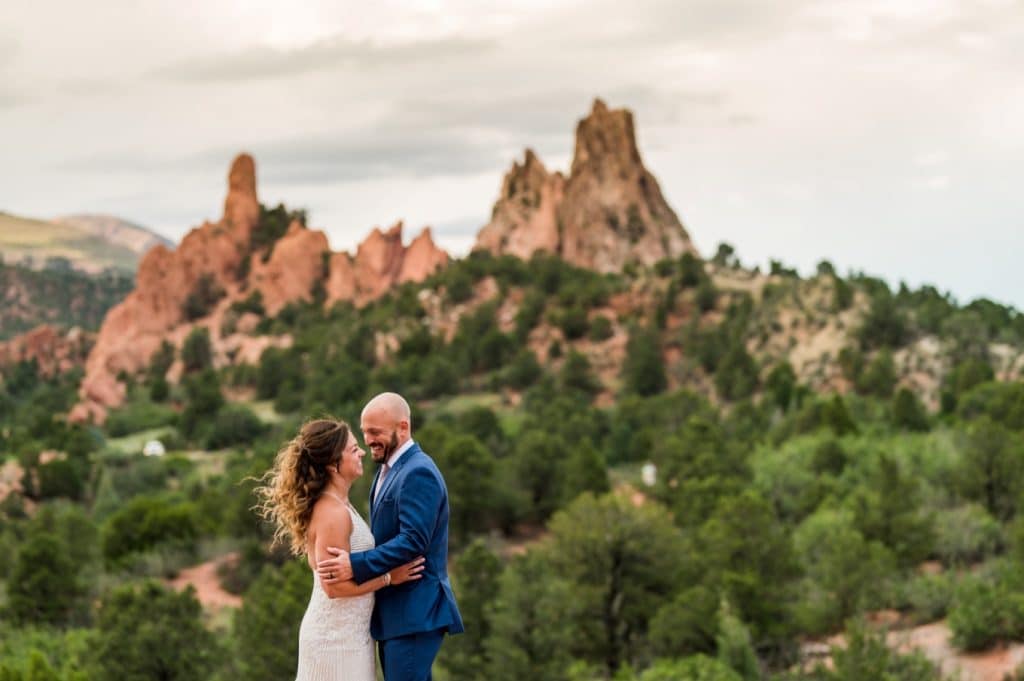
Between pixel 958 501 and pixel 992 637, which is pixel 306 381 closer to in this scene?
pixel 958 501

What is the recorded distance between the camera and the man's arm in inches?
239

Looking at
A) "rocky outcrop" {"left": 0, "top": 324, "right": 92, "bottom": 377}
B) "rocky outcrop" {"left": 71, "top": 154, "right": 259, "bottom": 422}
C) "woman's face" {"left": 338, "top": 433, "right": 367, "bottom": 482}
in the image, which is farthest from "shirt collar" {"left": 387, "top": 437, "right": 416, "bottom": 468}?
"rocky outcrop" {"left": 0, "top": 324, "right": 92, "bottom": 377}

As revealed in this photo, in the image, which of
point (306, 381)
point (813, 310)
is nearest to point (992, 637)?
point (813, 310)

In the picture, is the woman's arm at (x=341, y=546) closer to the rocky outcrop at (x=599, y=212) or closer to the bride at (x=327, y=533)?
the bride at (x=327, y=533)

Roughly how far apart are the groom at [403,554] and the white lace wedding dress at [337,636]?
4.0 inches

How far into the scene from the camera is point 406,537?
6.14 metres

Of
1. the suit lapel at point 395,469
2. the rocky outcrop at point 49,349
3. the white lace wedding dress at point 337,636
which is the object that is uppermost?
the rocky outcrop at point 49,349

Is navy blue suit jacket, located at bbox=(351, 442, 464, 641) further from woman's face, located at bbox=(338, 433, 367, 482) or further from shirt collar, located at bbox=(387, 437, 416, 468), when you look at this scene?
woman's face, located at bbox=(338, 433, 367, 482)

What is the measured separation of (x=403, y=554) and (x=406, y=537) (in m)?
0.08

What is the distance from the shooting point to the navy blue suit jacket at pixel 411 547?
6.15 meters

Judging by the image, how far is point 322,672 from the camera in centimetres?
629

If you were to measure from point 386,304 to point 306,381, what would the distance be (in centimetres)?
1580

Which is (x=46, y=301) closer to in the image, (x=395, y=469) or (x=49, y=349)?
(x=49, y=349)

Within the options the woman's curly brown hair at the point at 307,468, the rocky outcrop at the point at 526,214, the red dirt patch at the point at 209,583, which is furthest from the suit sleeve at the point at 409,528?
the rocky outcrop at the point at 526,214
